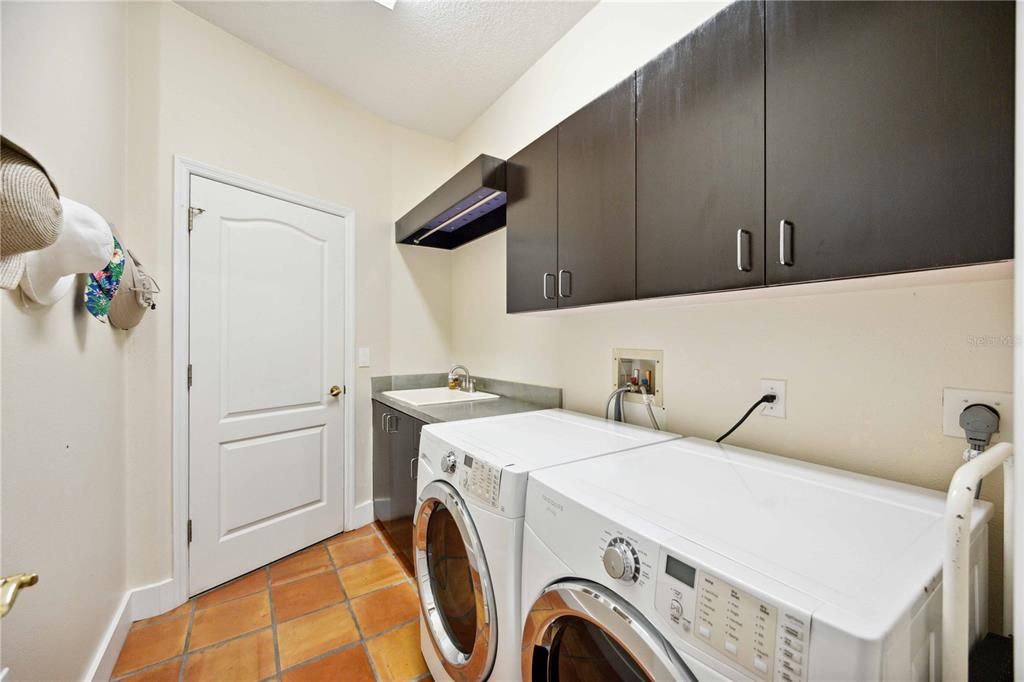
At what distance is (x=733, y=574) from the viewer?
575 millimetres

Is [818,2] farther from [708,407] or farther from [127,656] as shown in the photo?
[127,656]

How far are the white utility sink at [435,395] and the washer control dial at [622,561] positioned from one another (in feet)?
5.49

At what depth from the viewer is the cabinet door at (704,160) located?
0.98 meters

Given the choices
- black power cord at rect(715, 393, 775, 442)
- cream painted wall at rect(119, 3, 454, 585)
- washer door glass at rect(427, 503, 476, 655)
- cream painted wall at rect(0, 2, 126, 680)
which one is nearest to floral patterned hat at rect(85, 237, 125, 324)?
cream painted wall at rect(0, 2, 126, 680)

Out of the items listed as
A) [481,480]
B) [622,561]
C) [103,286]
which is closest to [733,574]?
[622,561]

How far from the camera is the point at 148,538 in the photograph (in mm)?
1794

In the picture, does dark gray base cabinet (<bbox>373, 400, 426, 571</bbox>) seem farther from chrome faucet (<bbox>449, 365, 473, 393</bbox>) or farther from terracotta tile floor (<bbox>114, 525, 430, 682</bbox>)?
chrome faucet (<bbox>449, 365, 473, 393</bbox>)

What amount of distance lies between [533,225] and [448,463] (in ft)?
3.33

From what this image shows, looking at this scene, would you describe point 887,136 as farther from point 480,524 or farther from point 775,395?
point 480,524

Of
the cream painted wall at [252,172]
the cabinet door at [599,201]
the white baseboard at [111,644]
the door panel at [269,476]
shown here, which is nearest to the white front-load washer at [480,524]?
the cabinet door at [599,201]

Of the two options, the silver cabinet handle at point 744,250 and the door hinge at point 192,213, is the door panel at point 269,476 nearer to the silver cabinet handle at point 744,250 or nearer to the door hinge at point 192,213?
the door hinge at point 192,213

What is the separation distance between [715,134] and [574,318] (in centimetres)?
107

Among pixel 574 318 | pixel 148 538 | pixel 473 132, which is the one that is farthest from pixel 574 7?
pixel 148 538

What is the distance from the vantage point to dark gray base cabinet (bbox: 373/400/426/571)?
1947mm
